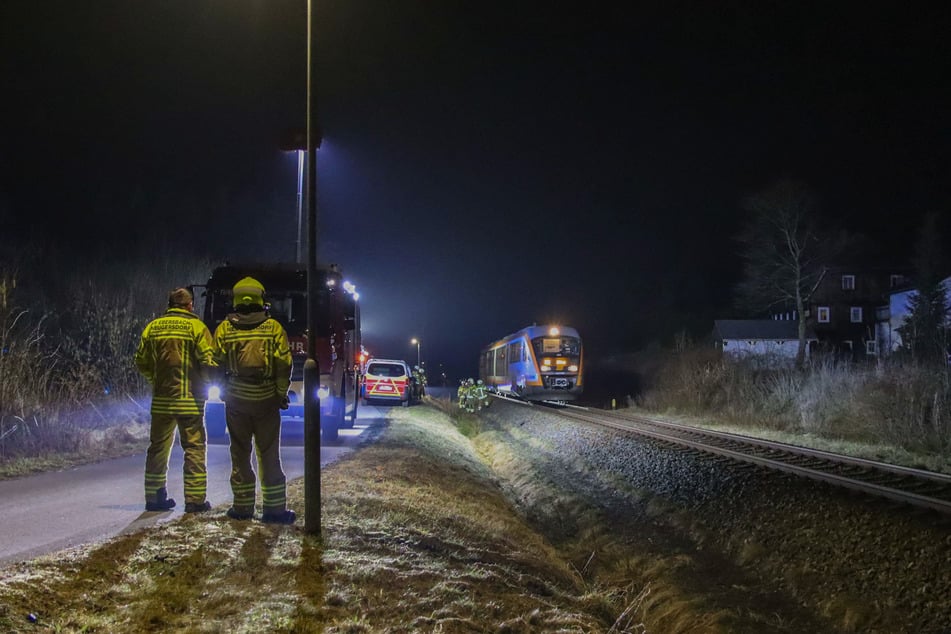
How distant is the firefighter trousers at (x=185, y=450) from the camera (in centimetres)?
667

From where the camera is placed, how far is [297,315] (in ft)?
43.5

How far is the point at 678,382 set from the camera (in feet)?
94.9

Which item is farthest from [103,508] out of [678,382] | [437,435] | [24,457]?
[678,382]

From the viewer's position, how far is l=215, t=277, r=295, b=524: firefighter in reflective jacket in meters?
6.25

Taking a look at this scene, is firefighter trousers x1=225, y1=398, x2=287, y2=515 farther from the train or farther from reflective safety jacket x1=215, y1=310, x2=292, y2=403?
the train

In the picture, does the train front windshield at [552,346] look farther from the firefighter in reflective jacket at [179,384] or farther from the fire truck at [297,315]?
the firefighter in reflective jacket at [179,384]

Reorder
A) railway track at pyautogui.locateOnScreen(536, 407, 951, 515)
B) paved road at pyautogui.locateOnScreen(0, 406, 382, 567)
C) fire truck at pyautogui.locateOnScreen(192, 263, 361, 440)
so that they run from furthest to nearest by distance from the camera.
→ fire truck at pyautogui.locateOnScreen(192, 263, 361, 440) → railway track at pyautogui.locateOnScreen(536, 407, 951, 515) → paved road at pyautogui.locateOnScreen(0, 406, 382, 567)

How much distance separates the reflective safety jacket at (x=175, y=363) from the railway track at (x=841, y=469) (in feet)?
26.8

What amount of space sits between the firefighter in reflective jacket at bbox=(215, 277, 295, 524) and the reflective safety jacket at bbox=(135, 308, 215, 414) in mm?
455

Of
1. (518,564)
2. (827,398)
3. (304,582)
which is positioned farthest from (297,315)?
(827,398)

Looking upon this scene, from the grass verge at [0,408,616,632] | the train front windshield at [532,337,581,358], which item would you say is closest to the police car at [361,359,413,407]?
the train front windshield at [532,337,581,358]

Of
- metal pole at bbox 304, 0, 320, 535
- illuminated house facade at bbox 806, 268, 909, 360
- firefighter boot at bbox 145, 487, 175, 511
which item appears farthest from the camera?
illuminated house facade at bbox 806, 268, 909, 360

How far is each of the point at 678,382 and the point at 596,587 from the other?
22005mm

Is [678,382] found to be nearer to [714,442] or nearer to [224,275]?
[714,442]
